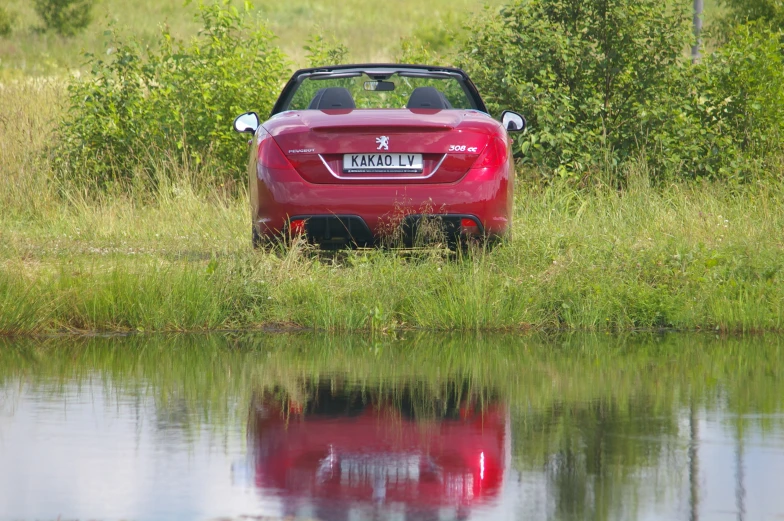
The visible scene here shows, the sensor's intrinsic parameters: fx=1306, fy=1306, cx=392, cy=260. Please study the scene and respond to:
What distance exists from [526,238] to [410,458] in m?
5.17

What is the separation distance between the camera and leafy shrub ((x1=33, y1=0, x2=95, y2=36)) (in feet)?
195

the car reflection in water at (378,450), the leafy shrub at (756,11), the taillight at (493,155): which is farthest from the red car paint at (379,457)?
the leafy shrub at (756,11)

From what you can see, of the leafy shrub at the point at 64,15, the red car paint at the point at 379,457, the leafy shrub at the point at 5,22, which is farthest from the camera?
the leafy shrub at the point at 64,15

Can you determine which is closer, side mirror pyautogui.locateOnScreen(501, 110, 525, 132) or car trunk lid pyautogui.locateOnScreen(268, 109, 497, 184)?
car trunk lid pyautogui.locateOnScreen(268, 109, 497, 184)

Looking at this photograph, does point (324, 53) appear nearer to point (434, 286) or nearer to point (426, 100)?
point (426, 100)

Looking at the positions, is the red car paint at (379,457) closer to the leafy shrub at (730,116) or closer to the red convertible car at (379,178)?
the red convertible car at (379,178)

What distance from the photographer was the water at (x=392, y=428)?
434 centimetres

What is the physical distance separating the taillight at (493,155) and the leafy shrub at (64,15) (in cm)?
5368

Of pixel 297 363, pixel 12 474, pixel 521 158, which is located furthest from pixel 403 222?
pixel 521 158

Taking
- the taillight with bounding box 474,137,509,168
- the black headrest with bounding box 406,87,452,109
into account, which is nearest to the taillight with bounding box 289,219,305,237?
the taillight with bounding box 474,137,509,168

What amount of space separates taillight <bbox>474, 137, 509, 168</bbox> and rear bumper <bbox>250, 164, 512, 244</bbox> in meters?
0.05

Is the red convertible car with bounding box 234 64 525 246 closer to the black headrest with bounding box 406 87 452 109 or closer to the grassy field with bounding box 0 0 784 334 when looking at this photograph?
the grassy field with bounding box 0 0 784 334

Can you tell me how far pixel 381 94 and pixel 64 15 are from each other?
47584 mm

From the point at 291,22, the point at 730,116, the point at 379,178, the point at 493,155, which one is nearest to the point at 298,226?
the point at 379,178
